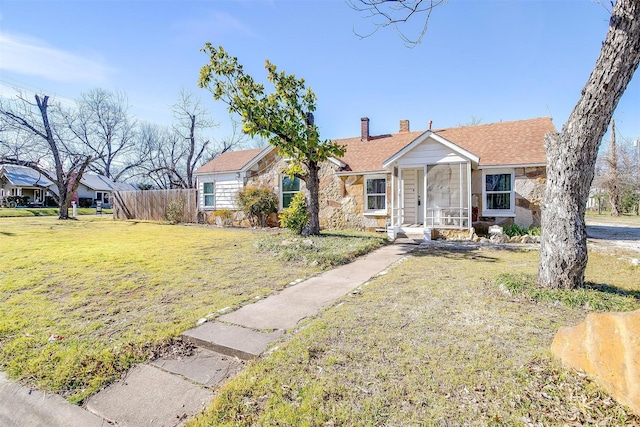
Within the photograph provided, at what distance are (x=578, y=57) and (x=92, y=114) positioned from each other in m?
46.0

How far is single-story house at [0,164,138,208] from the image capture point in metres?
36.3

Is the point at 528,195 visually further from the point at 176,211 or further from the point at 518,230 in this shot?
the point at 176,211

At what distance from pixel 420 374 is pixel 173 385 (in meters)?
2.24

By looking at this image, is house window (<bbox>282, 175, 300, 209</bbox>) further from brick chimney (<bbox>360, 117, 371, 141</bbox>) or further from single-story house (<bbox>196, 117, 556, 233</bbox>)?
brick chimney (<bbox>360, 117, 371, 141</bbox>)

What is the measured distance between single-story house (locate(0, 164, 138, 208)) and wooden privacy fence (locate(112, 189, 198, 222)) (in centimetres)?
1220

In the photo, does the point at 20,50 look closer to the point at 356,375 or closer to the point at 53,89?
the point at 53,89

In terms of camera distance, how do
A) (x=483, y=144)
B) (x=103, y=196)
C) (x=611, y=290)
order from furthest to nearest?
(x=103, y=196)
(x=483, y=144)
(x=611, y=290)

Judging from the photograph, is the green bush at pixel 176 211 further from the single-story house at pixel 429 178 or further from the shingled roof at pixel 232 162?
the single-story house at pixel 429 178

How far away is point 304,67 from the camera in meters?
14.2

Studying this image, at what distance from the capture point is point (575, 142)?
4.45 metres

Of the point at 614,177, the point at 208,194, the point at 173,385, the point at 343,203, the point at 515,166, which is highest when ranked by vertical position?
the point at 614,177

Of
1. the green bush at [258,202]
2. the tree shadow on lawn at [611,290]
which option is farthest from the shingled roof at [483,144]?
the tree shadow on lawn at [611,290]

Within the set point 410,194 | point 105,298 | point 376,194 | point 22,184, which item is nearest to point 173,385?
point 105,298

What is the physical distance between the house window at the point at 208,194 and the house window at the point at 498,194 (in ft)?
48.8
